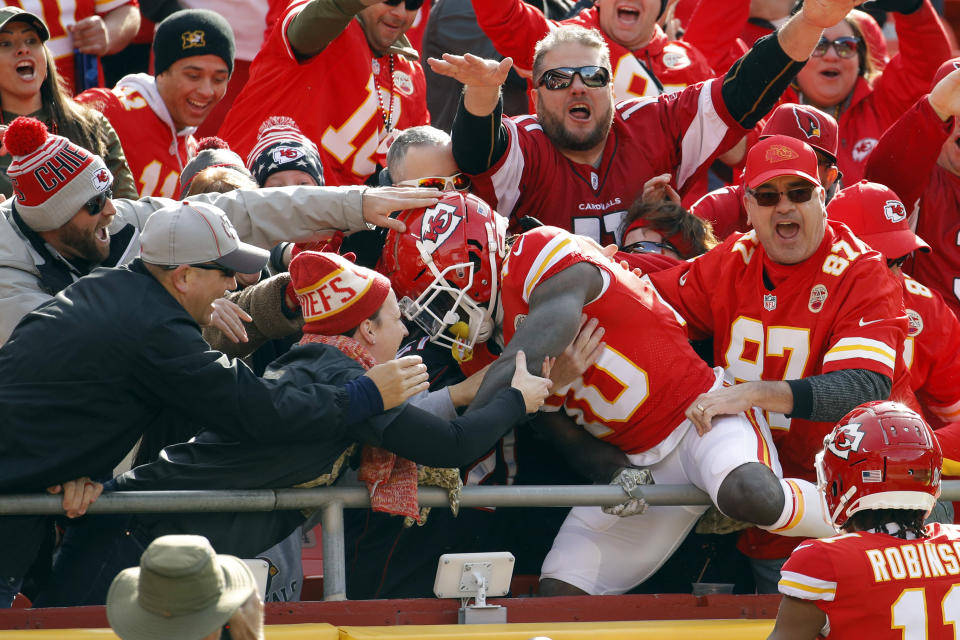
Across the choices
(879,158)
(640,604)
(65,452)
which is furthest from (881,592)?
(879,158)

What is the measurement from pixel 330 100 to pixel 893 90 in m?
2.88

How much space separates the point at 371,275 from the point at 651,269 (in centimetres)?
124

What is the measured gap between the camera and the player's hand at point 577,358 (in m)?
4.12

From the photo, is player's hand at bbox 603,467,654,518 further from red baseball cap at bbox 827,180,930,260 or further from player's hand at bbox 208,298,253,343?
red baseball cap at bbox 827,180,930,260

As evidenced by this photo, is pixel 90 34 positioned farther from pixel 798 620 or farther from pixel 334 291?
pixel 798 620

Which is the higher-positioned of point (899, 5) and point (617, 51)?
point (899, 5)

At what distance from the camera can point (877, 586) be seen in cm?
299

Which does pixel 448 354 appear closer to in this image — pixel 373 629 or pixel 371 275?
pixel 371 275

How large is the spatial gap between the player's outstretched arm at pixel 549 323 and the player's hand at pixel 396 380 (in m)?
0.36

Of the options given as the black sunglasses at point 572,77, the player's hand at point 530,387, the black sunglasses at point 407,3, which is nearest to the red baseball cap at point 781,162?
the black sunglasses at point 572,77

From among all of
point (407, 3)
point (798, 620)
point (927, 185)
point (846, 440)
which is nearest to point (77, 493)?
point (798, 620)

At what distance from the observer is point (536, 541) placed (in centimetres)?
464

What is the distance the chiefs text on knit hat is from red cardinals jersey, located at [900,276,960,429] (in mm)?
3276

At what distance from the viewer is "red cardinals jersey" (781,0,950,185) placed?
20.7 feet
